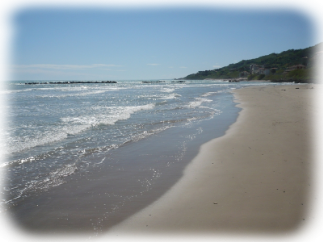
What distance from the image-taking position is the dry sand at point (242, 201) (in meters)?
3.19

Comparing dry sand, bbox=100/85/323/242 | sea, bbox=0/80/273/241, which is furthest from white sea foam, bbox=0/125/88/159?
dry sand, bbox=100/85/323/242

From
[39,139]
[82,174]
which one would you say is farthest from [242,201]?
[39,139]

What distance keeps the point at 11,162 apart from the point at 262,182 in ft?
21.0

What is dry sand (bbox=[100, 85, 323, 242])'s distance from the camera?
319 centimetres

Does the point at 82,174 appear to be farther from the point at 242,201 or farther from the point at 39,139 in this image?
the point at 39,139

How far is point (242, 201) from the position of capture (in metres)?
4.00

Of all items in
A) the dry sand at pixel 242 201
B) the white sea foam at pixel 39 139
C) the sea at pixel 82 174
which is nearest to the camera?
the dry sand at pixel 242 201

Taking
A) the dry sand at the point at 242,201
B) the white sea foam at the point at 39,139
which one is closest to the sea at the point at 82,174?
the white sea foam at the point at 39,139

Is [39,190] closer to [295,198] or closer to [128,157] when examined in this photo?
[128,157]

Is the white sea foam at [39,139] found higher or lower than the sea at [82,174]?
higher

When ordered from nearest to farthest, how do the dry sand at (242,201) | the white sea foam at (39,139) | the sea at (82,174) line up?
the dry sand at (242,201)
the sea at (82,174)
the white sea foam at (39,139)

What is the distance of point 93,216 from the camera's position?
368cm

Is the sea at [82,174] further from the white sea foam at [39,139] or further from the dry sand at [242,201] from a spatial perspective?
the dry sand at [242,201]

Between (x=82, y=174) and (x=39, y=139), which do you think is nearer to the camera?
(x=82, y=174)
